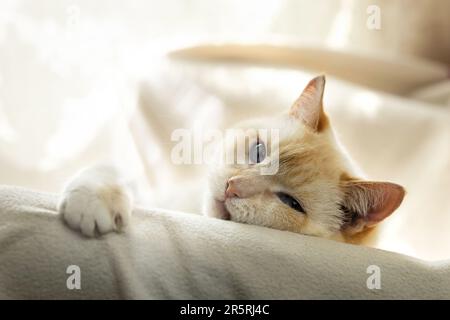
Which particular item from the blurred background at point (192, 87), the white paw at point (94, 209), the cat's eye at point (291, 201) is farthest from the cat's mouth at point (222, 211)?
the blurred background at point (192, 87)

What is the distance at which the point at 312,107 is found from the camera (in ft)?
3.88

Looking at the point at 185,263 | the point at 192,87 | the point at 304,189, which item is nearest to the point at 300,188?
the point at 304,189

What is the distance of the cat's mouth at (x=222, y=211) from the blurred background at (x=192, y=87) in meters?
0.42

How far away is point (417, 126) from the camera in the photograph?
5.98 feet

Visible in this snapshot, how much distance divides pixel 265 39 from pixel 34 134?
3.04 ft

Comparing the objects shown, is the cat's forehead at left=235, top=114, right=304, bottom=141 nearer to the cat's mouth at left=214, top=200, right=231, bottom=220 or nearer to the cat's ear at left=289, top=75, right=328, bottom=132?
the cat's ear at left=289, top=75, right=328, bottom=132

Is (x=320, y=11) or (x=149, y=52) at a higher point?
(x=320, y=11)

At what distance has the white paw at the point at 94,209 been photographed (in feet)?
2.73

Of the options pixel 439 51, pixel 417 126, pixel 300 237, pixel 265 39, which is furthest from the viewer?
pixel 439 51

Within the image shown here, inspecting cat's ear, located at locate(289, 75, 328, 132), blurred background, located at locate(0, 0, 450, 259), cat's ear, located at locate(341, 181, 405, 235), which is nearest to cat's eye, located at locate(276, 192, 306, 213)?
cat's ear, located at locate(341, 181, 405, 235)
